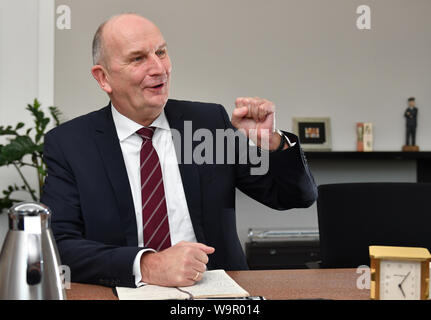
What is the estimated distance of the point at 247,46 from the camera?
13.5 ft

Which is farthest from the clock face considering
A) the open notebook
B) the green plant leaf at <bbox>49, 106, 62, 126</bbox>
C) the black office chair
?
the green plant leaf at <bbox>49, 106, 62, 126</bbox>

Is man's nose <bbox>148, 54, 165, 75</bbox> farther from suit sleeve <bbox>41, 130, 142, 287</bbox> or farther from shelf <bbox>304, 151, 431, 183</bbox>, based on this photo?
shelf <bbox>304, 151, 431, 183</bbox>

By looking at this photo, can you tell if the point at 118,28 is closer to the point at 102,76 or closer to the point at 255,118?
the point at 102,76

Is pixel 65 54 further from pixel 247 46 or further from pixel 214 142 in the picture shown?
pixel 214 142

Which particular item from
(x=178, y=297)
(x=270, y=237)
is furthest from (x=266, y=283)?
(x=270, y=237)

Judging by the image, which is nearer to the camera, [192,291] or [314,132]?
[192,291]

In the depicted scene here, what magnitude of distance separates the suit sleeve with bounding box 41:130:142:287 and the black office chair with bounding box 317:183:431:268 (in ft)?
2.25

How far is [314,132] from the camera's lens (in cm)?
414

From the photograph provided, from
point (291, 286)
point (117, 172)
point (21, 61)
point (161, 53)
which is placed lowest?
point (291, 286)

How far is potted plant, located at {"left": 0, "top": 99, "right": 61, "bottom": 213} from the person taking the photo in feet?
11.1

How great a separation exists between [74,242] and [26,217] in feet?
2.28

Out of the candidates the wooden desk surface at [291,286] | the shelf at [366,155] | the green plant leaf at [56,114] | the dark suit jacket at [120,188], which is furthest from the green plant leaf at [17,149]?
the wooden desk surface at [291,286]

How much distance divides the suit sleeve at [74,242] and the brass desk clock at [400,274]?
555mm

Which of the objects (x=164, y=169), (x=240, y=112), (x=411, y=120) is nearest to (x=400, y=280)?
(x=240, y=112)
